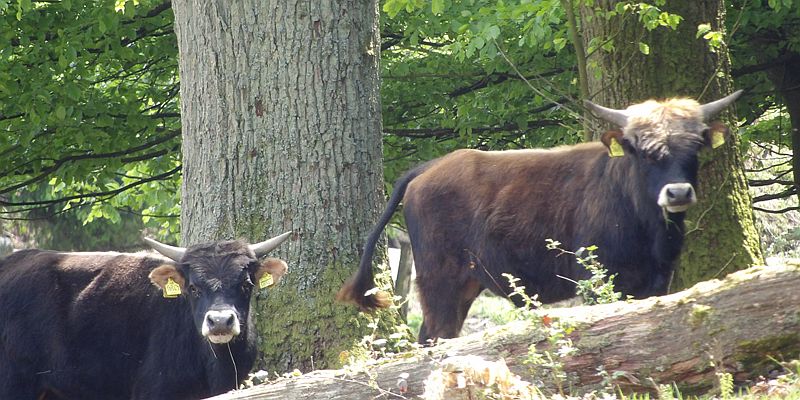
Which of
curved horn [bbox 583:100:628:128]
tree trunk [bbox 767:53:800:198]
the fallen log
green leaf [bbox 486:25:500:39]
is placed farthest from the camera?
tree trunk [bbox 767:53:800:198]

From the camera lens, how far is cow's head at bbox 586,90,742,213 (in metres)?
7.84

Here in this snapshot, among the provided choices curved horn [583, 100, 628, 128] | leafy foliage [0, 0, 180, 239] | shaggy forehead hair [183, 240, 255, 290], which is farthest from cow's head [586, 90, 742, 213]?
leafy foliage [0, 0, 180, 239]

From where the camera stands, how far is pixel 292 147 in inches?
322

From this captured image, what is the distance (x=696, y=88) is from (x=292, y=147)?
137 inches

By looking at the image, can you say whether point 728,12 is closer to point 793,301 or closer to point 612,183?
point 612,183

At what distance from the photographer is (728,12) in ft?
39.9

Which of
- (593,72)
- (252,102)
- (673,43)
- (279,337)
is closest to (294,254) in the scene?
(279,337)

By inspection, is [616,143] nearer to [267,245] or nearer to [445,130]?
[267,245]

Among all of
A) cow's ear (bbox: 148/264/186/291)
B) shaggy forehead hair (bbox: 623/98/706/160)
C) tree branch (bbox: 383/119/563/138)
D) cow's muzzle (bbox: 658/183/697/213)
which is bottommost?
cow's ear (bbox: 148/264/186/291)

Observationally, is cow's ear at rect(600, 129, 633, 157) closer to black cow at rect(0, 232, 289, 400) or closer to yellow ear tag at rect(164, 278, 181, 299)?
black cow at rect(0, 232, 289, 400)

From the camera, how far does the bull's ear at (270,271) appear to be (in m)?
7.93

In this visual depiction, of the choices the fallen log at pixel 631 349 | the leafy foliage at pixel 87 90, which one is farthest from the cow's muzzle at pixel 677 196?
the leafy foliage at pixel 87 90

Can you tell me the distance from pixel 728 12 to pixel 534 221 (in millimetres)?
4702

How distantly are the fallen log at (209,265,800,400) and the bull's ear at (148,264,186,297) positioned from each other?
9.63ft
